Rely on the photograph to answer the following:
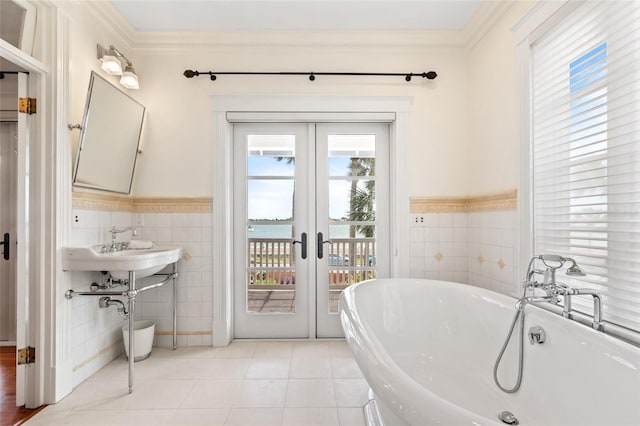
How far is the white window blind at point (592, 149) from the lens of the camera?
1305mm

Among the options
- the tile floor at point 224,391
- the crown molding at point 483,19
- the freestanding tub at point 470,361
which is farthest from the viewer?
the crown molding at point 483,19

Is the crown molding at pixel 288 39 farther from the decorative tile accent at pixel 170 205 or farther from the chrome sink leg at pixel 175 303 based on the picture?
the chrome sink leg at pixel 175 303

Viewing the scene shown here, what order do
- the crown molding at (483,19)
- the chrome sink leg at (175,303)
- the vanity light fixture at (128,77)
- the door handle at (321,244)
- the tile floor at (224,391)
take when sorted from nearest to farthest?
the tile floor at (224,391), the crown molding at (483,19), the vanity light fixture at (128,77), the chrome sink leg at (175,303), the door handle at (321,244)

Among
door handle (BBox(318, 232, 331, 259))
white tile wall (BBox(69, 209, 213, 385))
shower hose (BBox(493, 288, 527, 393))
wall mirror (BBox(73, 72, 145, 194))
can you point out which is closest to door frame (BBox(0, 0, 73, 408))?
wall mirror (BBox(73, 72, 145, 194))

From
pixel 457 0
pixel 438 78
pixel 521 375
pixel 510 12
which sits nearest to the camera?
pixel 521 375

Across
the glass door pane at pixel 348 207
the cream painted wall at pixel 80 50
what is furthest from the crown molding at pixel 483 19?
the cream painted wall at pixel 80 50

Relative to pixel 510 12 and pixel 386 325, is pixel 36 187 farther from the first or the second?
pixel 510 12

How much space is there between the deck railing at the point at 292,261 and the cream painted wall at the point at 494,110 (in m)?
1.07

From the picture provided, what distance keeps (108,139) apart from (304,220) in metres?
1.59

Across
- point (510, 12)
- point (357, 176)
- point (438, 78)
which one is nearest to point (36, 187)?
point (357, 176)

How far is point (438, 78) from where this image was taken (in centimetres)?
260

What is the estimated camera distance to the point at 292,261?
2715mm

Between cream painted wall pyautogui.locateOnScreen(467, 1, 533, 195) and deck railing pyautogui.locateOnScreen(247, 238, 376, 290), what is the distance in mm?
1066

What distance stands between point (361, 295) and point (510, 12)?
2137mm
